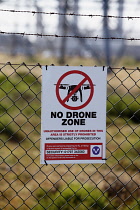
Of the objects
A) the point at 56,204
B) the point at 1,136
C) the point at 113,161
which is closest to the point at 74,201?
the point at 56,204

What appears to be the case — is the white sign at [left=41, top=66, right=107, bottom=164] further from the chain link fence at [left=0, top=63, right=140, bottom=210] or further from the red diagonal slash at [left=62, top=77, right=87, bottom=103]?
the chain link fence at [left=0, top=63, right=140, bottom=210]

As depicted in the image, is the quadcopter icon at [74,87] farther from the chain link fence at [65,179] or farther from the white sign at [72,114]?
the chain link fence at [65,179]

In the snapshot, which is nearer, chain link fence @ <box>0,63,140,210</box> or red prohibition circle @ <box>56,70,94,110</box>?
red prohibition circle @ <box>56,70,94,110</box>

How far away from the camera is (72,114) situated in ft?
9.32

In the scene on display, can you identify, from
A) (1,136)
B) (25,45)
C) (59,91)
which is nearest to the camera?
(59,91)

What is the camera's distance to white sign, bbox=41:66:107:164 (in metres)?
2.81

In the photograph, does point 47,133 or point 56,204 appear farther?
point 56,204

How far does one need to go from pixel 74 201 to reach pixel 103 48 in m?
5.85

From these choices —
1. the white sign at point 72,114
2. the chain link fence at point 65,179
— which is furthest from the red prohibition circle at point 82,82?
the chain link fence at point 65,179

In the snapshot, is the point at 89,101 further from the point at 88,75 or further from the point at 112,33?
the point at 112,33

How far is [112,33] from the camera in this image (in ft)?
30.4

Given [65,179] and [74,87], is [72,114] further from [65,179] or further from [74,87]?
[65,179]

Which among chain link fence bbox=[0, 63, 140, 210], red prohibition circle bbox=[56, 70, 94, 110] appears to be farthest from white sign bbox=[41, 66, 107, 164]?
chain link fence bbox=[0, 63, 140, 210]

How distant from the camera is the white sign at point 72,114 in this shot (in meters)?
2.81
